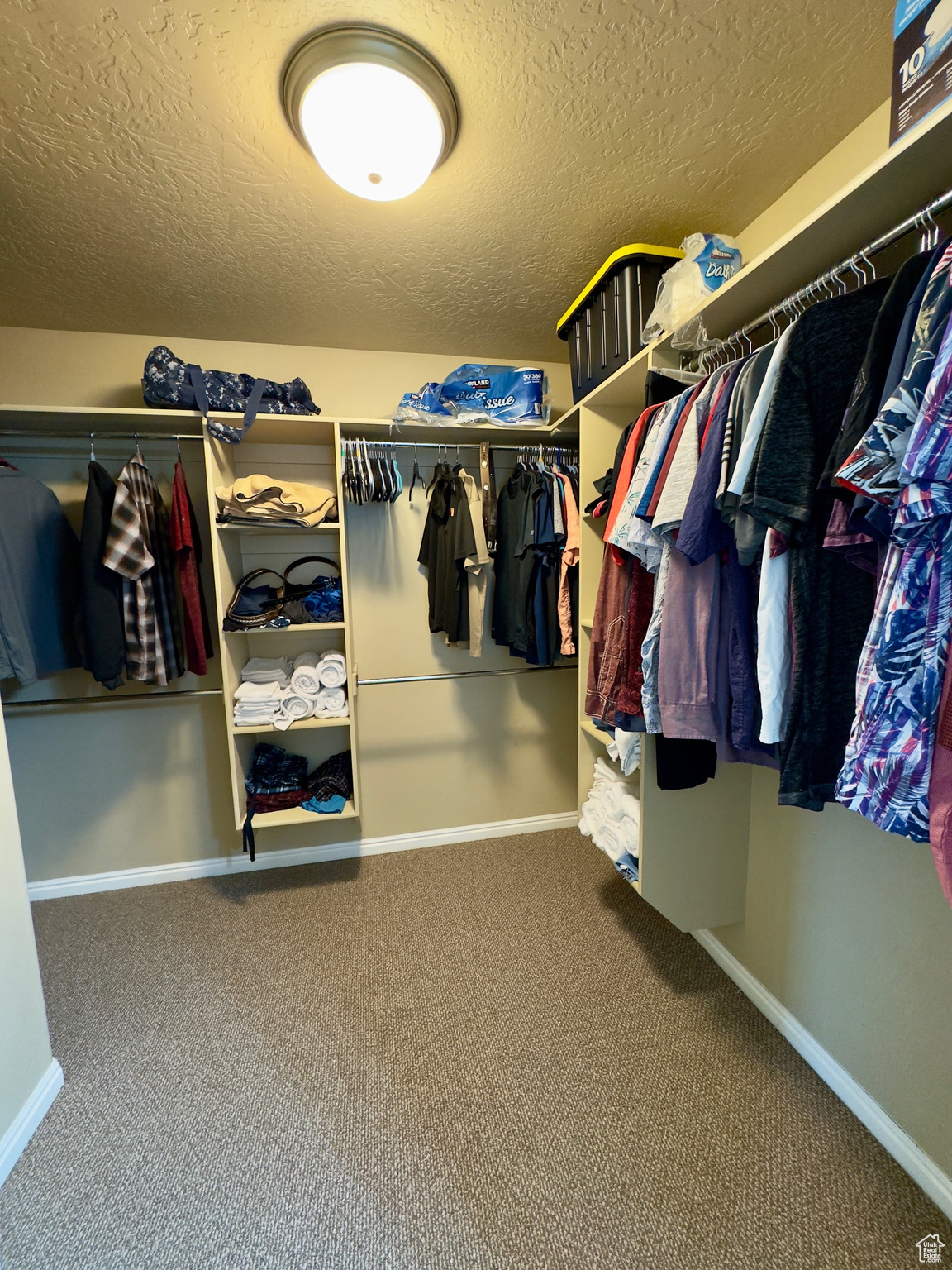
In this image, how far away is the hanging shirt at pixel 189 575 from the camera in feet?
6.35

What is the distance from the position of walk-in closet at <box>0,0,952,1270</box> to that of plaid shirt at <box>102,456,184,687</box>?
0.02 metres

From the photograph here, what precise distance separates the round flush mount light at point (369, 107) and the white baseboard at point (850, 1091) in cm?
253

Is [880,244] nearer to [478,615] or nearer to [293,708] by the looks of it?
[478,615]

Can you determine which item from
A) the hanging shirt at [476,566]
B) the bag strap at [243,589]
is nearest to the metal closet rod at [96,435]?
the bag strap at [243,589]

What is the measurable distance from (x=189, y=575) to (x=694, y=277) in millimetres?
1997

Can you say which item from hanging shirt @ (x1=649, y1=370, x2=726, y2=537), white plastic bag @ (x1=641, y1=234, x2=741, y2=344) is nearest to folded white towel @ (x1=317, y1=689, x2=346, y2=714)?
hanging shirt @ (x1=649, y1=370, x2=726, y2=537)

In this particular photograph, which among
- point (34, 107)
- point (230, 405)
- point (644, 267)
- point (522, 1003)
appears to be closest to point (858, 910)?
point (522, 1003)

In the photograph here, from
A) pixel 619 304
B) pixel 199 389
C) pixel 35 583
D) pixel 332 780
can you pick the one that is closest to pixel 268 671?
pixel 332 780

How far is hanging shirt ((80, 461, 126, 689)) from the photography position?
1.81 m

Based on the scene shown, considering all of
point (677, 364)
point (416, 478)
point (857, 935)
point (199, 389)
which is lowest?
point (857, 935)

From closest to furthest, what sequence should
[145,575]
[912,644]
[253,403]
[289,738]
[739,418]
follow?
[912,644] → [739,418] → [253,403] → [145,575] → [289,738]

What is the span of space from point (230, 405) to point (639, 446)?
1.55 m

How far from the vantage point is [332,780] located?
7.30 feet

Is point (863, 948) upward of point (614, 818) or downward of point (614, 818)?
downward
